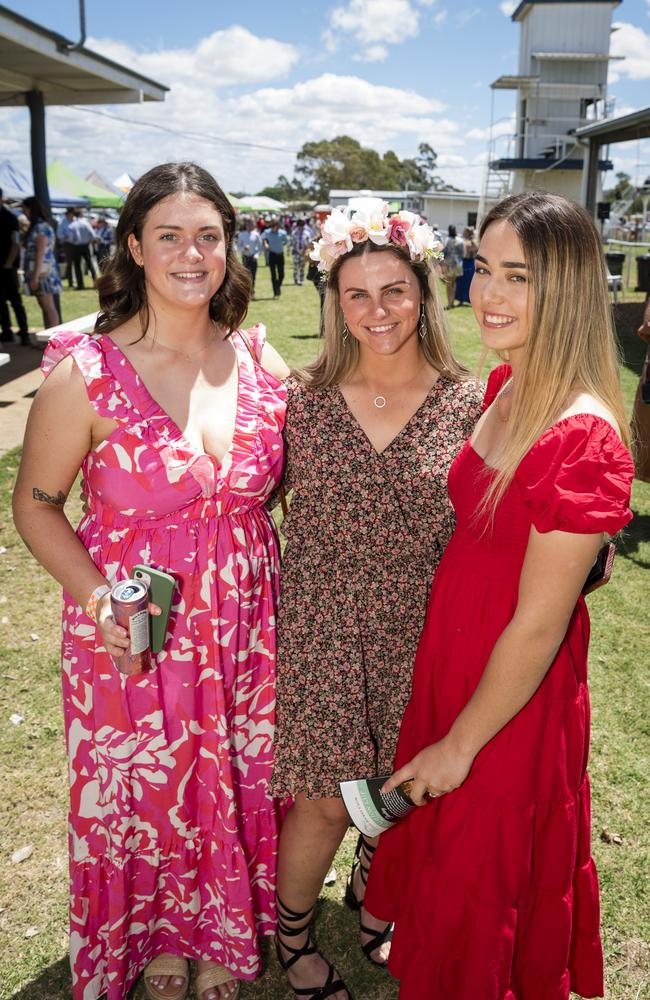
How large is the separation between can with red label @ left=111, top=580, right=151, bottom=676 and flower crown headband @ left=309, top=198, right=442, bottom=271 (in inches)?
46.1

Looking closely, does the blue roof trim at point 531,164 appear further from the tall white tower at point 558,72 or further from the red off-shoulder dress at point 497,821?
the red off-shoulder dress at point 497,821

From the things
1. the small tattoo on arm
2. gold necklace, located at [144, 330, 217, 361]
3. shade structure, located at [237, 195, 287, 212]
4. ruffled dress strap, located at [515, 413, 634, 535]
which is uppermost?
shade structure, located at [237, 195, 287, 212]

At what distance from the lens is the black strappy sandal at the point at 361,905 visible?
2.57 meters

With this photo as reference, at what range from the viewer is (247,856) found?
2.47m

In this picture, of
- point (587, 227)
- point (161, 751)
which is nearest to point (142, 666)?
point (161, 751)

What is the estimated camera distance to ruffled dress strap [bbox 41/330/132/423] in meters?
2.06

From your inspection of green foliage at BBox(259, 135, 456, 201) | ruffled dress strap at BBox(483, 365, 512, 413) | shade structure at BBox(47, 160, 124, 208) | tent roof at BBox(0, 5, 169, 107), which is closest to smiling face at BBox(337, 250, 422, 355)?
ruffled dress strap at BBox(483, 365, 512, 413)

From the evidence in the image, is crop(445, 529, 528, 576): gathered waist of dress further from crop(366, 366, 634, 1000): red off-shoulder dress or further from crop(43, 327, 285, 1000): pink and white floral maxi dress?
crop(43, 327, 285, 1000): pink and white floral maxi dress

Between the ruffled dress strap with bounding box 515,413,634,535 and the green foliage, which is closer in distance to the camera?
the ruffled dress strap with bounding box 515,413,634,535

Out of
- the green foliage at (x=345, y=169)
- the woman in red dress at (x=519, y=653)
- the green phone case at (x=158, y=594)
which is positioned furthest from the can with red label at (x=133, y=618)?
the green foliage at (x=345, y=169)

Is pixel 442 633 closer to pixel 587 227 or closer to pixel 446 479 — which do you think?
pixel 446 479

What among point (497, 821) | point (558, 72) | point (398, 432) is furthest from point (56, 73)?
point (558, 72)

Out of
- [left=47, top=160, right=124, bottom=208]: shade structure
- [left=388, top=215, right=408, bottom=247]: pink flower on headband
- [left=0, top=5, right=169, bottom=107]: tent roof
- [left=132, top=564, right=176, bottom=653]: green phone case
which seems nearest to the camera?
[left=132, top=564, right=176, bottom=653]: green phone case

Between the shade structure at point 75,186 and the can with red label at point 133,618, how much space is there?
30843mm
